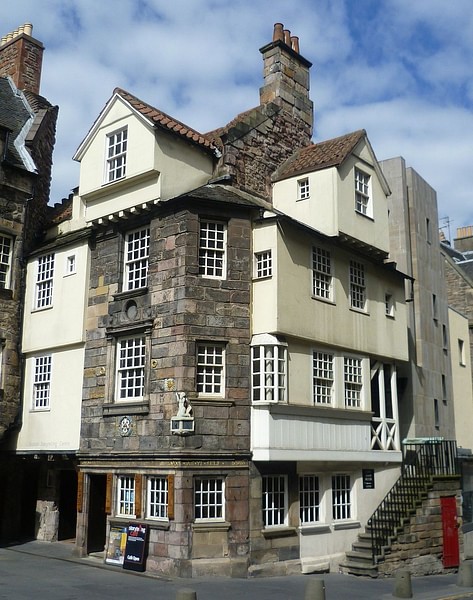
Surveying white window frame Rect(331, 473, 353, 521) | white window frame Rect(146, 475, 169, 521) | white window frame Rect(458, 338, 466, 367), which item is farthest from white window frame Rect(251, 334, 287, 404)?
white window frame Rect(458, 338, 466, 367)

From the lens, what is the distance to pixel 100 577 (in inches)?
627

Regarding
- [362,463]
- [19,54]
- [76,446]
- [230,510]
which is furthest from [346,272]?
[19,54]

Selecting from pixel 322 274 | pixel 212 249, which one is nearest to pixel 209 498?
pixel 212 249

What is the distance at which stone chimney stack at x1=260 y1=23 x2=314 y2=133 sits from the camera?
2305 centimetres

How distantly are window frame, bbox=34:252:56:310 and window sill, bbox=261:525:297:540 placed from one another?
31.5ft

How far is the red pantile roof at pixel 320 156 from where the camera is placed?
2054 centimetres

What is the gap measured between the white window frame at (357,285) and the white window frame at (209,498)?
683 centimetres

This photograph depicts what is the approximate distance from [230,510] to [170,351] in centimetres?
407

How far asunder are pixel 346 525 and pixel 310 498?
1494mm

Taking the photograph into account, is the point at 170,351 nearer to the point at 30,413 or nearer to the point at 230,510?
the point at 230,510

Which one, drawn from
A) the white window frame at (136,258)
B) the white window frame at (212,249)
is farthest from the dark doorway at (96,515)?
the white window frame at (212,249)

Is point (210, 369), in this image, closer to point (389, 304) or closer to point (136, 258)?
point (136, 258)

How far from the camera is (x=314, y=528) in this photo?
1828 centimetres

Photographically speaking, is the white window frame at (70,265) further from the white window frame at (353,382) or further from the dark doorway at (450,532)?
the dark doorway at (450,532)
